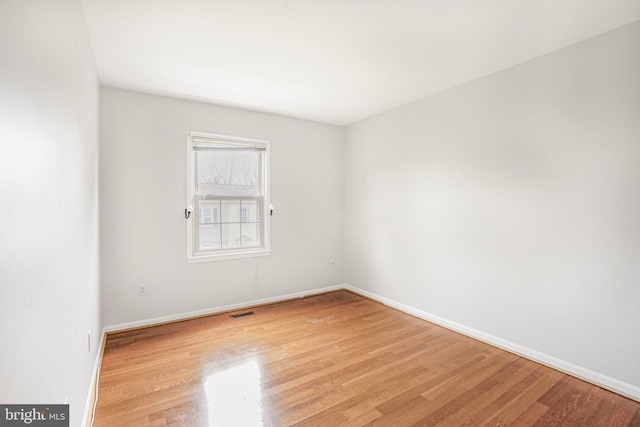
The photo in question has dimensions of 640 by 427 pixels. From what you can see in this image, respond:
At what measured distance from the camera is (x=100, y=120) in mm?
3127

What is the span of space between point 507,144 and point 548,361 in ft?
6.42

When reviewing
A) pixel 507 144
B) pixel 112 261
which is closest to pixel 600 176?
pixel 507 144

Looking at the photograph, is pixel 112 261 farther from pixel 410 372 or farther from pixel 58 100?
pixel 410 372

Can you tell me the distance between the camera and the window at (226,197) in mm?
3730

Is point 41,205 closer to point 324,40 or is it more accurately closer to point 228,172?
point 324,40

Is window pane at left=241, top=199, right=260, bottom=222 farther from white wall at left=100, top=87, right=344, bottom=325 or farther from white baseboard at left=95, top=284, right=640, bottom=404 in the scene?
white baseboard at left=95, top=284, right=640, bottom=404

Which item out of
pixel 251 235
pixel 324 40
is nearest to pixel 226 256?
pixel 251 235

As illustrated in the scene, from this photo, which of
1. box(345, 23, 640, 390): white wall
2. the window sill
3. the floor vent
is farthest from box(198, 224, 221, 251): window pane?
box(345, 23, 640, 390): white wall

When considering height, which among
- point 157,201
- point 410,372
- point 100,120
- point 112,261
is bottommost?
point 410,372

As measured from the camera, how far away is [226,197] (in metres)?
3.95

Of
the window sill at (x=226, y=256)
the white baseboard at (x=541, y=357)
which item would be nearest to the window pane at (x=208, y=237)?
the window sill at (x=226, y=256)
